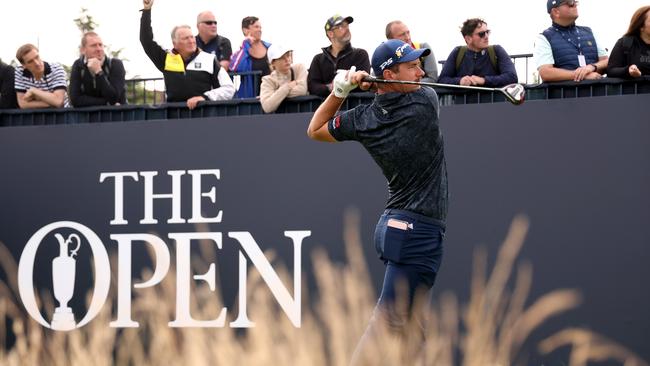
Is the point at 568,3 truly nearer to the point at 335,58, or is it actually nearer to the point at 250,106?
the point at 335,58

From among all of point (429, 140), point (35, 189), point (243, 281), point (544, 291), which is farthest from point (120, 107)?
point (429, 140)

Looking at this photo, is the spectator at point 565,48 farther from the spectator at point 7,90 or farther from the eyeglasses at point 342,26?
the spectator at point 7,90

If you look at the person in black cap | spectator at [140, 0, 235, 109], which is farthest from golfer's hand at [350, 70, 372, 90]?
spectator at [140, 0, 235, 109]

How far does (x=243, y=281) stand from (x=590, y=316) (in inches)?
113

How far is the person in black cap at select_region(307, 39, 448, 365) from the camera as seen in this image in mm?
6023

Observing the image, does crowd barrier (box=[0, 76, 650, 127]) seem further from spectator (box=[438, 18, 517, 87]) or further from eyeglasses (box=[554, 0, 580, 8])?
eyeglasses (box=[554, 0, 580, 8])

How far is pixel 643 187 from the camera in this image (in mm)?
8844

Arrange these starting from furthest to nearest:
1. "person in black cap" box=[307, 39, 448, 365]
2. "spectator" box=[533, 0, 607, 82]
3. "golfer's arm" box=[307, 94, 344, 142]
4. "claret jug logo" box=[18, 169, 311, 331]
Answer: "claret jug logo" box=[18, 169, 311, 331] < "spectator" box=[533, 0, 607, 82] < "golfer's arm" box=[307, 94, 344, 142] < "person in black cap" box=[307, 39, 448, 365]

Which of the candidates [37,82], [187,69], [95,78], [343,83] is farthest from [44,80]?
[343,83]

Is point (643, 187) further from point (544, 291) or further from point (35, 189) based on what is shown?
point (35, 189)

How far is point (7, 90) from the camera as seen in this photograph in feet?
38.1

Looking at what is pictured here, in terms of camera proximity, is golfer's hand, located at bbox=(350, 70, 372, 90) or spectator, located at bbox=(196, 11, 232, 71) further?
spectator, located at bbox=(196, 11, 232, 71)

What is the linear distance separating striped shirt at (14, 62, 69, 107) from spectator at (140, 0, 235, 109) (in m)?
1.10

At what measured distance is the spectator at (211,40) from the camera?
37.7 feet
